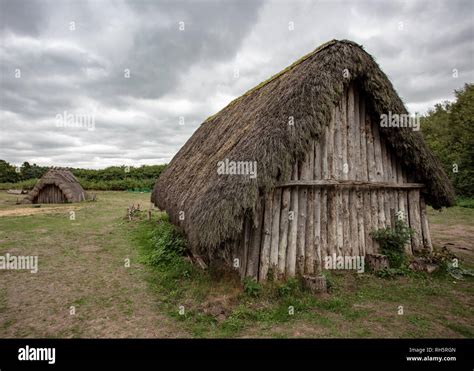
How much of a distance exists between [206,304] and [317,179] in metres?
3.80

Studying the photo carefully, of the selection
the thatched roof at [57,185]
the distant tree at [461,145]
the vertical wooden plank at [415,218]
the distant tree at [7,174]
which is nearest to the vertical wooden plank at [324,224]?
the vertical wooden plank at [415,218]

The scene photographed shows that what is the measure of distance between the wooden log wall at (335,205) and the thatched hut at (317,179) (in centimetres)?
2

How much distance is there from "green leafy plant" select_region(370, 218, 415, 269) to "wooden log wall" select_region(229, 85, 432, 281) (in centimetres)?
19

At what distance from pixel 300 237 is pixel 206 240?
2.42 metres

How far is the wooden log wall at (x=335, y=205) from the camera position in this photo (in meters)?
6.39

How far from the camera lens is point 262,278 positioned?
6.25 meters

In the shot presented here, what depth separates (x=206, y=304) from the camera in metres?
5.70

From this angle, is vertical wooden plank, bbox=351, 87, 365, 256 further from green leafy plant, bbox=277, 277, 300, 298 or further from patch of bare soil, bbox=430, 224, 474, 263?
patch of bare soil, bbox=430, 224, 474, 263

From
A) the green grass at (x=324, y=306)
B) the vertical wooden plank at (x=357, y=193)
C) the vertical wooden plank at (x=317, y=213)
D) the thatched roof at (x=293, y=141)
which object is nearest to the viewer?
the green grass at (x=324, y=306)

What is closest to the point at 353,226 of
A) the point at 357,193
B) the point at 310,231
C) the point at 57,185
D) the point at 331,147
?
the point at 357,193

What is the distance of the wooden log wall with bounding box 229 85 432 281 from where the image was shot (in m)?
6.39

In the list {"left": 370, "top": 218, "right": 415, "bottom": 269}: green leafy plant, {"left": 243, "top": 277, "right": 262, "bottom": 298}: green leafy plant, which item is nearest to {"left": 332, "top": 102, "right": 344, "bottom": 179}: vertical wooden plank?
{"left": 370, "top": 218, "right": 415, "bottom": 269}: green leafy plant

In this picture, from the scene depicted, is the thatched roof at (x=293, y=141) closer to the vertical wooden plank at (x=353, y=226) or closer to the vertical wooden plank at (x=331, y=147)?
the vertical wooden plank at (x=331, y=147)
